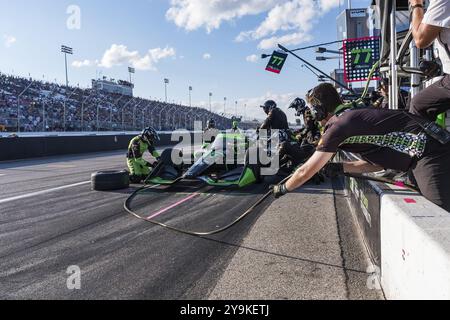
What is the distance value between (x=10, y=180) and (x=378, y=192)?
9.37m

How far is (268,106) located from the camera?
1002 cm

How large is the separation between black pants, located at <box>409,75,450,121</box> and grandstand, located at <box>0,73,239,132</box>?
2454 centimetres

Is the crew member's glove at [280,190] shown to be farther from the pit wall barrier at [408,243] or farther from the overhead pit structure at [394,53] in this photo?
the overhead pit structure at [394,53]

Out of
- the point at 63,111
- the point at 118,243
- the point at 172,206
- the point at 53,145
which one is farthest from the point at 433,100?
the point at 63,111

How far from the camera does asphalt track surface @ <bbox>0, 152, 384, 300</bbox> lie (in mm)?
3133

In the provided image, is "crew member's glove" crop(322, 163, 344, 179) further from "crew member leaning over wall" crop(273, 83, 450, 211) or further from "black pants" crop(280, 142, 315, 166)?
"black pants" crop(280, 142, 315, 166)

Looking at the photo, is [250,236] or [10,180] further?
[10,180]

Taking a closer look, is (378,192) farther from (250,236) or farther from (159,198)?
(159,198)

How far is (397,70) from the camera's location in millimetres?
3938

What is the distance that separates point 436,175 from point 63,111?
3563cm

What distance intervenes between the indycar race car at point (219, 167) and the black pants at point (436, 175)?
4.49 metres

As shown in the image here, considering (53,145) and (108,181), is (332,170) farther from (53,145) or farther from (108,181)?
(53,145)

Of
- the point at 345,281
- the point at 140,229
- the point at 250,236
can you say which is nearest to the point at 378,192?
the point at 345,281

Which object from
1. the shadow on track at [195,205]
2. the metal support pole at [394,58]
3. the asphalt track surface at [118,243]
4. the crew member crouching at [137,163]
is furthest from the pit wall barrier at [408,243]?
the crew member crouching at [137,163]
